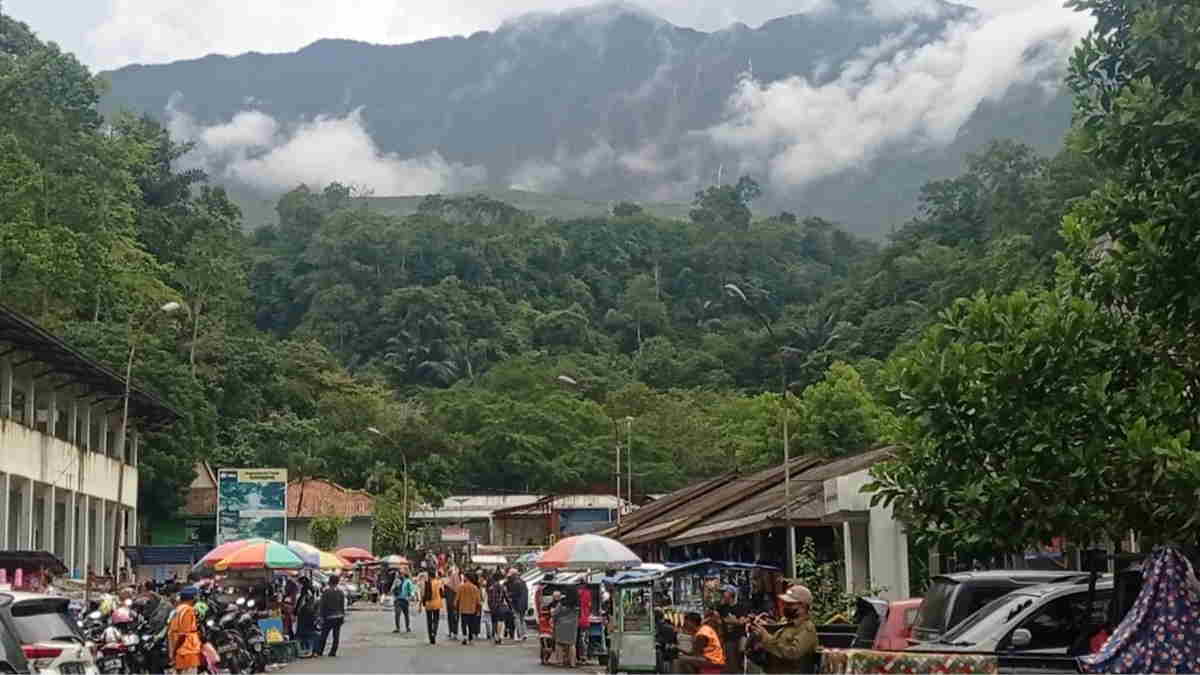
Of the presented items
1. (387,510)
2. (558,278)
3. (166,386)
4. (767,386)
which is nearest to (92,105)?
(166,386)

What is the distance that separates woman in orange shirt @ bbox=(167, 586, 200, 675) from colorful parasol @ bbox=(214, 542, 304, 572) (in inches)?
363

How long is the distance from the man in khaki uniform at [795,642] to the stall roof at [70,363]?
31.2m

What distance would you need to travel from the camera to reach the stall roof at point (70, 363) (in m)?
42.0

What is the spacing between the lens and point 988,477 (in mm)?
12633

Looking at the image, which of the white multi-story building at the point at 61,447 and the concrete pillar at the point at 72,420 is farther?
the concrete pillar at the point at 72,420

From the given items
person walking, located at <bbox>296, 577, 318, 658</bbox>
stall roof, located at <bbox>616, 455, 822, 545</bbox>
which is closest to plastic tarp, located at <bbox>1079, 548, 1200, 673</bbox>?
person walking, located at <bbox>296, 577, 318, 658</bbox>

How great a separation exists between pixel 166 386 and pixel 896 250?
54.6 meters

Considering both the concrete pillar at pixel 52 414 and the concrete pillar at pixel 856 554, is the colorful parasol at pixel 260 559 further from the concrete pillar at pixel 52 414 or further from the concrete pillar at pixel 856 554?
the concrete pillar at pixel 52 414

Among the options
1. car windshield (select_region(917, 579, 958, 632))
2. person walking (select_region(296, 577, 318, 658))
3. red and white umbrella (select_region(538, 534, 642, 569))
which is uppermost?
red and white umbrella (select_region(538, 534, 642, 569))

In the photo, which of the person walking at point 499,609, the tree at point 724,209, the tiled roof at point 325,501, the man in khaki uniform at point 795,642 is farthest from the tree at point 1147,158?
the tree at point 724,209

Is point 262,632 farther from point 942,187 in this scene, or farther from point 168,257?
point 942,187

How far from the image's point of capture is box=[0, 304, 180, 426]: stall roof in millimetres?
41969

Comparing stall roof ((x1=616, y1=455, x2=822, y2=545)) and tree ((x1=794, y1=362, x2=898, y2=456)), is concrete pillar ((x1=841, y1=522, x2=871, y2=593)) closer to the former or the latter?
stall roof ((x1=616, y1=455, x2=822, y2=545))

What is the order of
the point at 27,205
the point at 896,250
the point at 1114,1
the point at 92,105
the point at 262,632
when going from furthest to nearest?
the point at 896,250 → the point at 92,105 → the point at 27,205 → the point at 262,632 → the point at 1114,1
